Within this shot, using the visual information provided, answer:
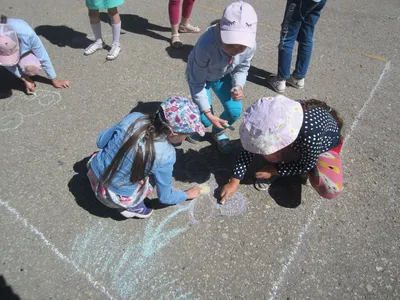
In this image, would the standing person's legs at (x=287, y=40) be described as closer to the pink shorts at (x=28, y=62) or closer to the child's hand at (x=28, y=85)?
the pink shorts at (x=28, y=62)

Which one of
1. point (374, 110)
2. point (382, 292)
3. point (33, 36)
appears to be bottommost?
point (382, 292)

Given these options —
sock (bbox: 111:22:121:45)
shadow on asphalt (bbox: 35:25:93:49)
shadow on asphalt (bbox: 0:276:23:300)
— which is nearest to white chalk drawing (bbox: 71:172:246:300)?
shadow on asphalt (bbox: 0:276:23:300)

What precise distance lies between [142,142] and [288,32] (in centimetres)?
234

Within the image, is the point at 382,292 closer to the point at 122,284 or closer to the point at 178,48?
the point at 122,284

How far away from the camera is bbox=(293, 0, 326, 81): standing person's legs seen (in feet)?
10.6

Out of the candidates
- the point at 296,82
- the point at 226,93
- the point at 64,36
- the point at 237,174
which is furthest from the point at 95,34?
the point at 237,174

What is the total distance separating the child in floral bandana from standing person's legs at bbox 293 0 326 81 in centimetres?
210

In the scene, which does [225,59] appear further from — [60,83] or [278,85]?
[60,83]

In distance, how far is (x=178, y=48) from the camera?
4383 mm

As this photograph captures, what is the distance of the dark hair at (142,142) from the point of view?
186 centimetres

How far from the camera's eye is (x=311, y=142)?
2.20 meters

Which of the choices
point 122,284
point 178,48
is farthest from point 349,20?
point 122,284

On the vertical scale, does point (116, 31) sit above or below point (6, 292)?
above

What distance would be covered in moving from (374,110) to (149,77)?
2.66 meters
